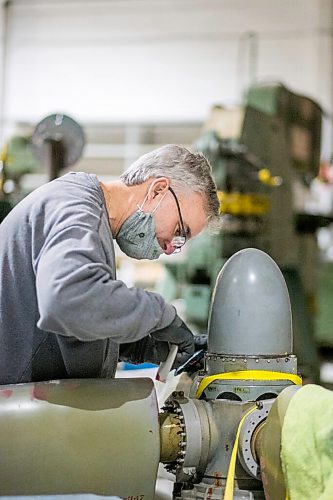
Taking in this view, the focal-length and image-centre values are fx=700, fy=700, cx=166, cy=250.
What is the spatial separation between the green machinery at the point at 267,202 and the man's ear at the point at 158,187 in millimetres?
2018

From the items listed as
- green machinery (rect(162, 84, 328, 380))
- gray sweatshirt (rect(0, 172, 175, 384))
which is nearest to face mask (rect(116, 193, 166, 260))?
gray sweatshirt (rect(0, 172, 175, 384))

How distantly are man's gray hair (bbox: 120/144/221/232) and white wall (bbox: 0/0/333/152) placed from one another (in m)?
4.34

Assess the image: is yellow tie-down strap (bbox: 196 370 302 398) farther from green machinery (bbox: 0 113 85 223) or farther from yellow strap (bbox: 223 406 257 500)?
green machinery (bbox: 0 113 85 223)

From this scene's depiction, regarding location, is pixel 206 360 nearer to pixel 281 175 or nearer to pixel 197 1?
pixel 281 175

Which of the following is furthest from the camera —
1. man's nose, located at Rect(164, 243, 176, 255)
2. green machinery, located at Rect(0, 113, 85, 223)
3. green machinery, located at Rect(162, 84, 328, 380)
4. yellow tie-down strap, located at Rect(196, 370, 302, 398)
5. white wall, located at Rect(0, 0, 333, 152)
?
white wall, located at Rect(0, 0, 333, 152)

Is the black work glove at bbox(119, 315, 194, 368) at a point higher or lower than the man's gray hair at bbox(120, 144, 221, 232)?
lower

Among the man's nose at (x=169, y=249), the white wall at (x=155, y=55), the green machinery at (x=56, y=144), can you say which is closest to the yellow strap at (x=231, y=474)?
the man's nose at (x=169, y=249)

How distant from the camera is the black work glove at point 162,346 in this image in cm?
151

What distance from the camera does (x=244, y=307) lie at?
4.97 ft

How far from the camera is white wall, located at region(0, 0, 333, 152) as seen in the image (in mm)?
5809

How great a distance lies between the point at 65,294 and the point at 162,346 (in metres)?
0.52

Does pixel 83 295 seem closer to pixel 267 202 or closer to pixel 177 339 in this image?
pixel 177 339

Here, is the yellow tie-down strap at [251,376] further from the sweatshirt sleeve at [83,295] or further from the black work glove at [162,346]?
the sweatshirt sleeve at [83,295]

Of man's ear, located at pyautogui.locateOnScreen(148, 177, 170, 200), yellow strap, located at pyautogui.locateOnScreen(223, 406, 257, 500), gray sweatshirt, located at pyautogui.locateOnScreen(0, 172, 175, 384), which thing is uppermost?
man's ear, located at pyautogui.locateOnScreen(148, 177, 170, 200)
